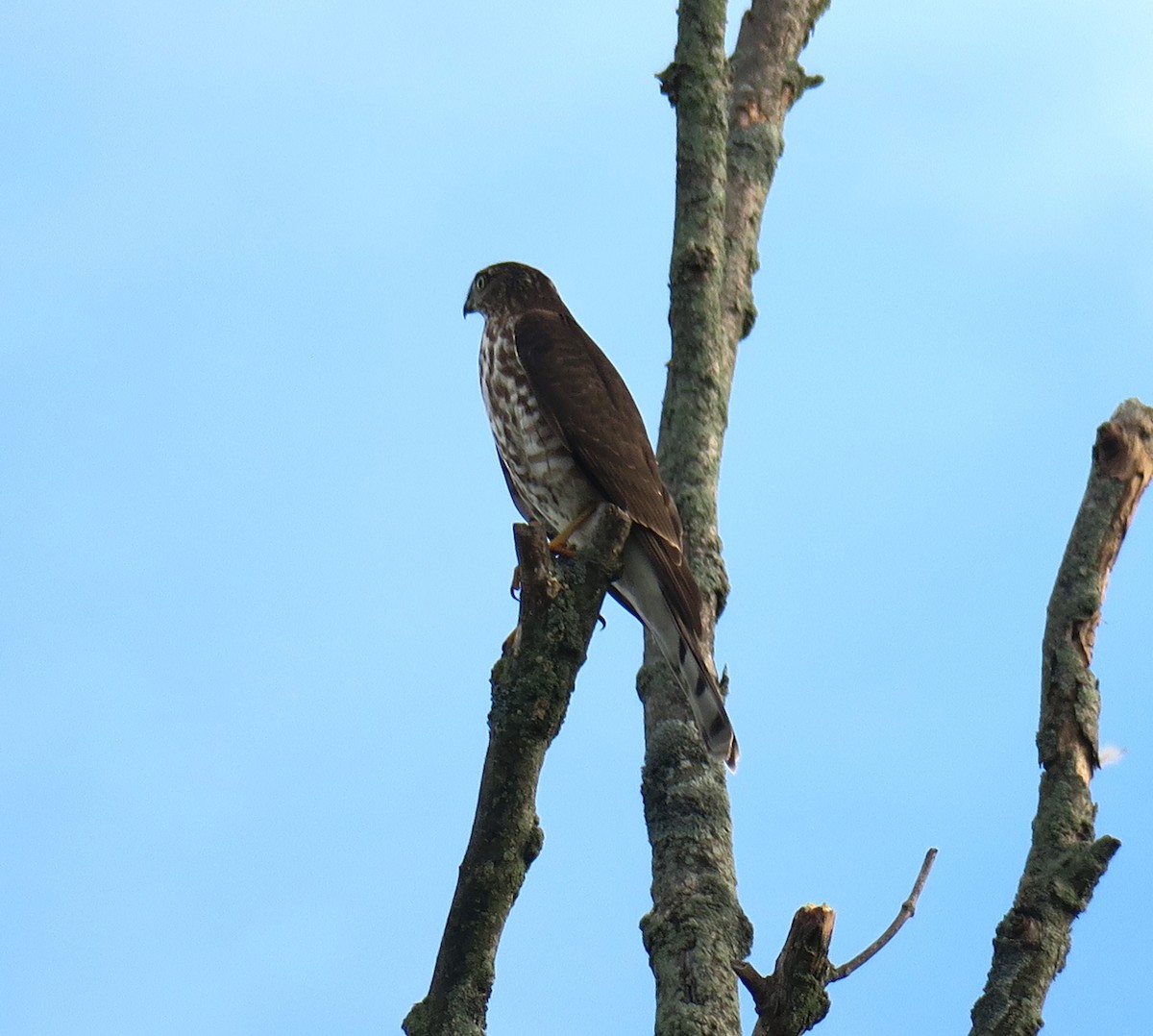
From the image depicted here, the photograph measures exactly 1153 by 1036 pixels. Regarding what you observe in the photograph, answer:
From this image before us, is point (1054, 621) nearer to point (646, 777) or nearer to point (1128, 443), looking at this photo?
point (1128, 443)

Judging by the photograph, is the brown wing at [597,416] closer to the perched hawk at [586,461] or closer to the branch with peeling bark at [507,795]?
the perched hawk at [586,461]

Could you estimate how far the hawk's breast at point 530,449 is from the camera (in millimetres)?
4531

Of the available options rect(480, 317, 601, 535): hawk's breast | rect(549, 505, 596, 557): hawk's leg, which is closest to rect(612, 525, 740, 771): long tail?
rect(549, 505, 596, 557): hawk's leg

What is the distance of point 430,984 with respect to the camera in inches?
95.2

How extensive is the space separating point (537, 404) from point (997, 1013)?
229 cm

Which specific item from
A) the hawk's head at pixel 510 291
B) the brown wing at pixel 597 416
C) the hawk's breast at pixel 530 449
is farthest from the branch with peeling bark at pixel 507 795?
the hawk's head at pixel 510 291

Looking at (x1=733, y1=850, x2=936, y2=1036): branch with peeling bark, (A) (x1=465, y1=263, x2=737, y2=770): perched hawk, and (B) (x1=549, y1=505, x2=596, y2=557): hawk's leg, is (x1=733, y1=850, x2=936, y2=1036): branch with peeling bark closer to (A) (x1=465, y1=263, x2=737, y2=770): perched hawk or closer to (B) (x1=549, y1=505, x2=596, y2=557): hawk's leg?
(A) (x1=465, y1=263, x2=737, y2=770): perched hawk

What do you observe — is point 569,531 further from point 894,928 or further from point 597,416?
point 894,928

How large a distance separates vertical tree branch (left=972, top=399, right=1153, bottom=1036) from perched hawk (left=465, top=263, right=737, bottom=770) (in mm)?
768

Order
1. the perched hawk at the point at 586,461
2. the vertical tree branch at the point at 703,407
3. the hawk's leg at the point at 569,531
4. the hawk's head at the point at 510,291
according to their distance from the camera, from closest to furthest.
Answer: the vertical tree branch at the point at 703,407
the perched hawk at the point at 586,461
the hawk's leg at the point at 569,531
the hawk's head at the point at 510,291

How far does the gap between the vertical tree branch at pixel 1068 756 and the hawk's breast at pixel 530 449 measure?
142 centimetres

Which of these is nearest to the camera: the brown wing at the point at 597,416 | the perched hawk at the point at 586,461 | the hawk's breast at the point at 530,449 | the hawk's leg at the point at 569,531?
the perched hawk at the point at 586,461

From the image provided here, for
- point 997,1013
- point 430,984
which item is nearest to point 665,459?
point 997,1013

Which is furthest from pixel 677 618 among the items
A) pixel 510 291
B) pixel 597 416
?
pixel 510 291
